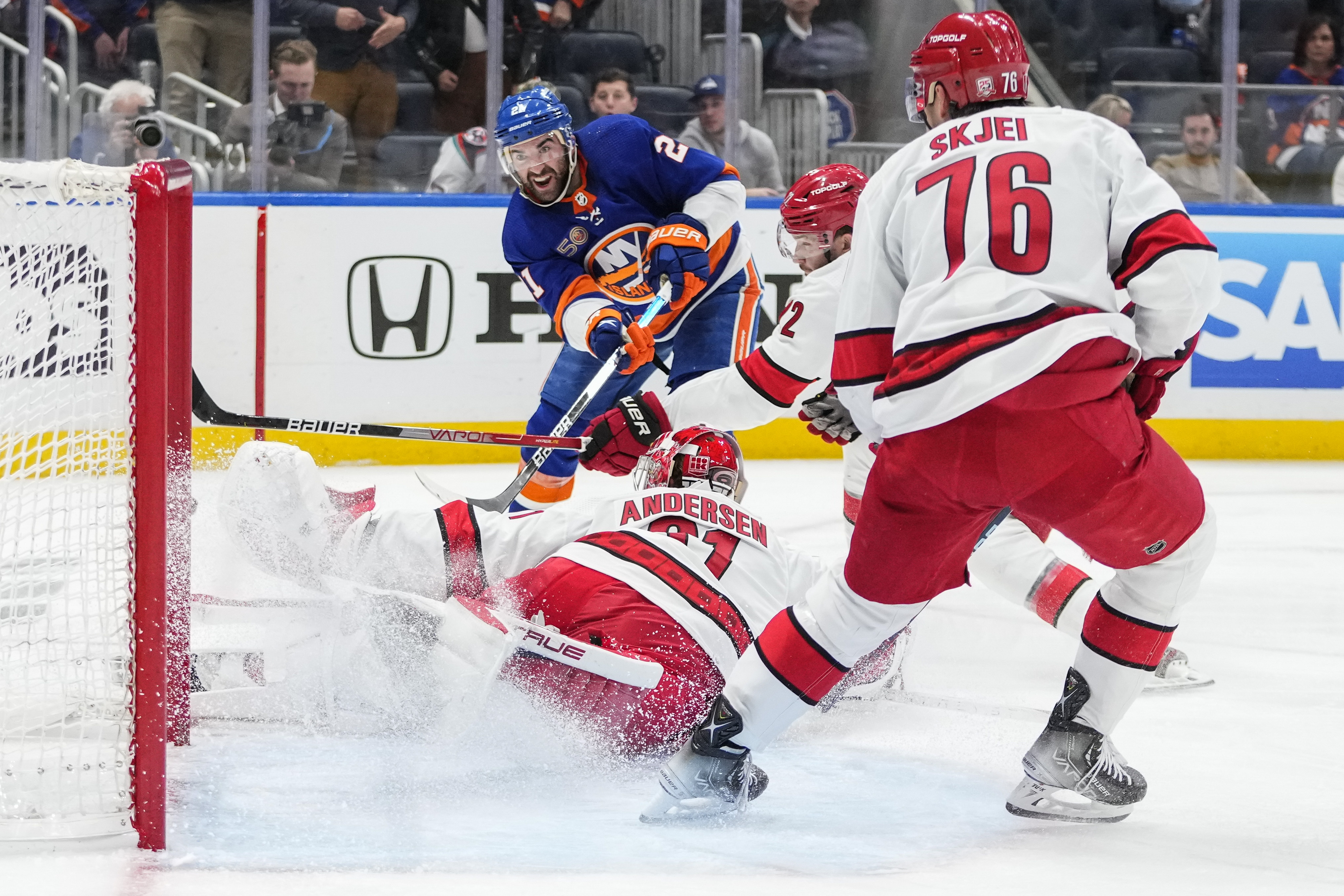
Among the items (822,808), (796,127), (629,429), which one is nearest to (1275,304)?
(796,127)

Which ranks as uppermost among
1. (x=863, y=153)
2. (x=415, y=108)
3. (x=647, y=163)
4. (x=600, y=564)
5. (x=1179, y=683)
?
(x=415, y=108)

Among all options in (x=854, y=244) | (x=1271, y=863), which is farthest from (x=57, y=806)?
(x=1271, y=863)

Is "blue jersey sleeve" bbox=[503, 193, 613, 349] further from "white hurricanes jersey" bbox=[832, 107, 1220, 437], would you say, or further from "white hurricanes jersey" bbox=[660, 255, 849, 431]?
"white hurricanes jersey" bbox=[832, 107, 1220, 437]

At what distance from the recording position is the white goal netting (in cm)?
184

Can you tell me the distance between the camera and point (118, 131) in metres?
5.25

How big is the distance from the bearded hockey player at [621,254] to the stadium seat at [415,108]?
199cm

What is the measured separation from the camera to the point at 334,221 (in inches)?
212

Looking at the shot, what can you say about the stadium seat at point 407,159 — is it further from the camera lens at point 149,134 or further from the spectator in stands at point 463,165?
the camera lens at point 149,134

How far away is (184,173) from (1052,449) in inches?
44.5

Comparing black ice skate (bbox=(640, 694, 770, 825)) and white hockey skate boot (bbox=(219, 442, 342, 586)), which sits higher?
white hockey skate boot (bbox=(219, 442, 342, 586))

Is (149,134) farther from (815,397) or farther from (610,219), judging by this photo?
(610,219)

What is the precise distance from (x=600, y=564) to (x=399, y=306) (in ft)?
10.7

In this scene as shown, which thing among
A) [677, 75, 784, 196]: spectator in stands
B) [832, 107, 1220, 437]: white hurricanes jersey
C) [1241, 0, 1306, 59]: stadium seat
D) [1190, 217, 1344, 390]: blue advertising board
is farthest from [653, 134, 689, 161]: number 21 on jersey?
[1241, 0, 1306, 59]: stadium seat

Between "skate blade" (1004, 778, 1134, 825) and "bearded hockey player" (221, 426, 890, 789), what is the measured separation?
1.14ft
